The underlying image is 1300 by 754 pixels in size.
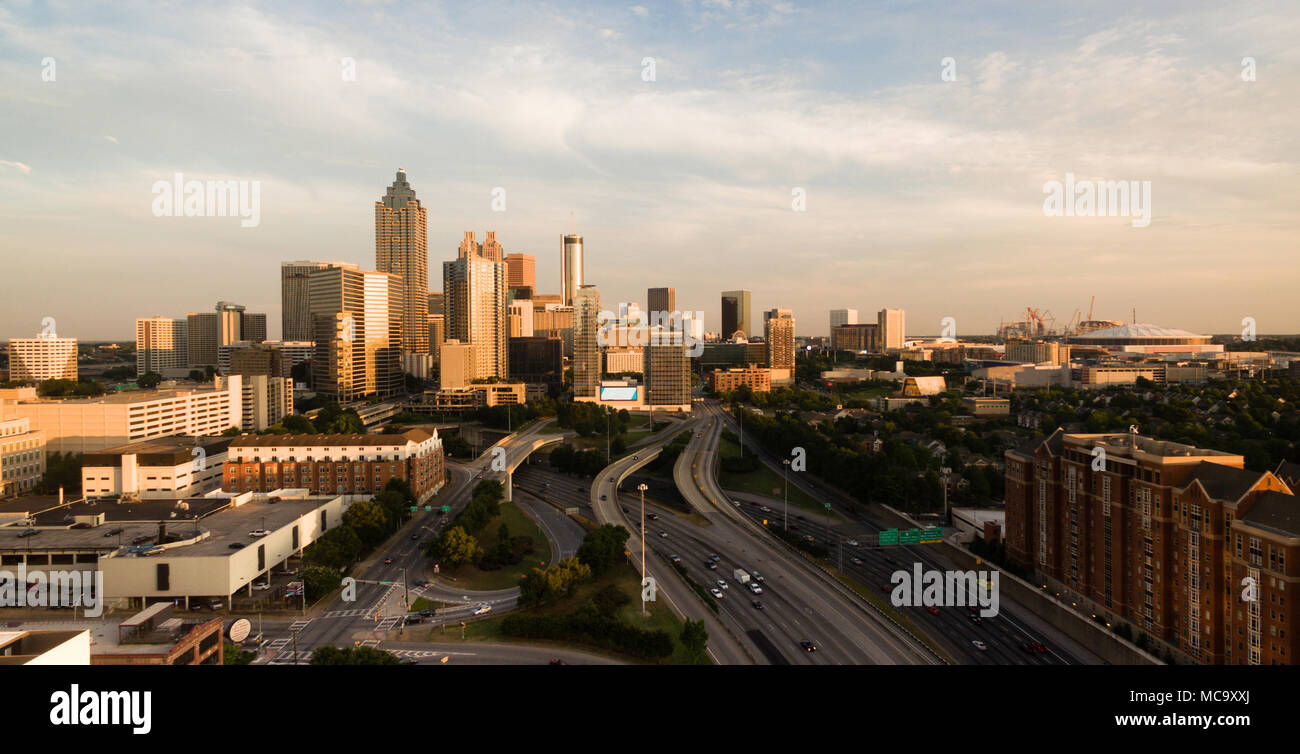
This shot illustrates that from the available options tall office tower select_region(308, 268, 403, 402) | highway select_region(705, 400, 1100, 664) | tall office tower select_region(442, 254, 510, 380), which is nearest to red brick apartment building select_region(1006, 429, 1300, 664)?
highway select_region(705, 400, 1100, 664)

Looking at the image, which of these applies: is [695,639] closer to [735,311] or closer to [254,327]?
[254,327]

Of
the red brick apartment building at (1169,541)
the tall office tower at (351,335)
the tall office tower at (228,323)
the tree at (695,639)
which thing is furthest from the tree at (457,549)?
the tall office tower at (228,323)

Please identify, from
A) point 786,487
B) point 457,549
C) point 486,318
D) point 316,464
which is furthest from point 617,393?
point 457,549

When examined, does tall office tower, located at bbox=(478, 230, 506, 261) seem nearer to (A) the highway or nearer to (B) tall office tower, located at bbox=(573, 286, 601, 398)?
(B) tall office tower, located at bbox=(573, 286, 601, 398)

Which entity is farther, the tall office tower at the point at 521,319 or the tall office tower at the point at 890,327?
the tall office tower at the point at 890,327

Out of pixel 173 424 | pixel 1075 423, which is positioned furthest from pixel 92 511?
pixel 1075 423

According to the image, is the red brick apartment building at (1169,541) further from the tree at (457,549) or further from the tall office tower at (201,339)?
the tall office tower at (201,339)
